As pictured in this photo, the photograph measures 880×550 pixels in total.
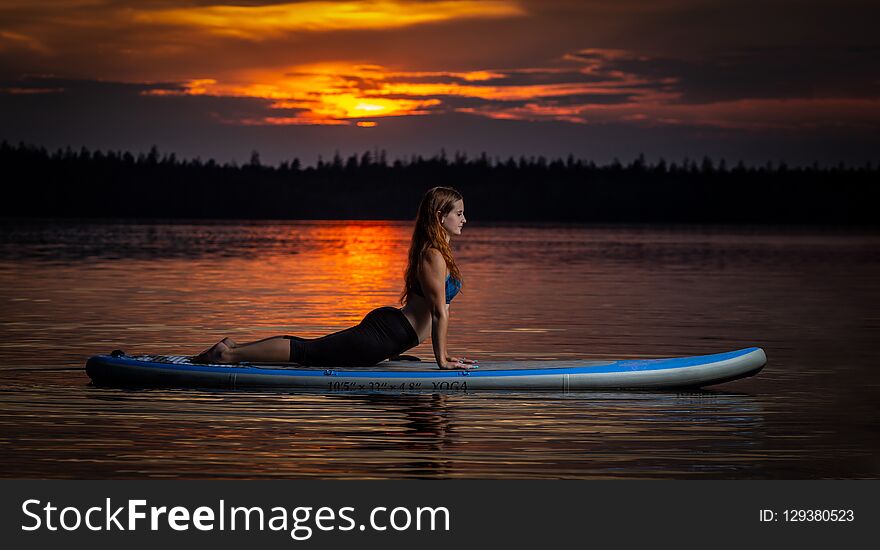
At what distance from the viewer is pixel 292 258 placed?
6022cm

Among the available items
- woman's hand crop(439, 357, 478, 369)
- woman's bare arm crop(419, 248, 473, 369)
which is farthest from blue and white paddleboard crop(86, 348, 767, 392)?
woman's bare arm crop(419, 248, 473, 369)

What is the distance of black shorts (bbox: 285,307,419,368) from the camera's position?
Result: 1305 cm

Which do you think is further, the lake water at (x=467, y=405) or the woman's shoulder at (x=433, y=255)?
the woman's shoulder at (x=433, y=255)

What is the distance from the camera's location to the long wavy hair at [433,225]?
12570 millimetres

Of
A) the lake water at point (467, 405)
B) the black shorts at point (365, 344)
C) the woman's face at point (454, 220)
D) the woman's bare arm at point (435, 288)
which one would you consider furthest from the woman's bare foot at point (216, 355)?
the woman's face at point (454, 220)

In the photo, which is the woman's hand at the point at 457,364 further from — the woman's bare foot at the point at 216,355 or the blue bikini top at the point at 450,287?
the woman's bare foot at the point at 216,355

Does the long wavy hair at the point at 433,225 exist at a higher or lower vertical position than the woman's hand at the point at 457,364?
higher

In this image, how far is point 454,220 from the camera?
41.0 ft

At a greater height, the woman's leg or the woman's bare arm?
the woman's bare arm

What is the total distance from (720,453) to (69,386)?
6.89 metres

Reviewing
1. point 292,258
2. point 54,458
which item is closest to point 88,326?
point 54,458

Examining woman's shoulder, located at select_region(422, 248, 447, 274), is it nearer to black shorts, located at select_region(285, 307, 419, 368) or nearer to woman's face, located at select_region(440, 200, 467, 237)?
woman's face, located at select_region(440, 200, 467, 237)

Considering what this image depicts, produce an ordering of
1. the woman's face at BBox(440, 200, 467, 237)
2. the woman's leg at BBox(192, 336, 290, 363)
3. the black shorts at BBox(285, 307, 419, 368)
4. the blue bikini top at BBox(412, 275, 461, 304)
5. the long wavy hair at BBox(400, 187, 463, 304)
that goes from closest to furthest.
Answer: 1. the woman's face at BBox(440, 200, 467, 237)
2. the long wavy hair at BBox(400, 187, 463, 304)
3. the blue bikini top at BBox(412, 275, 461, 304)
4. the black shorts at BBox(285, 307, 419, 368)
5. the woman's leg at BBox(192, 336, 290, 363)

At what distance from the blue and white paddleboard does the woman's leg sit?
0.09 meters
